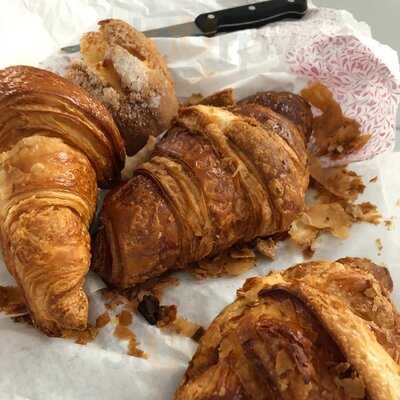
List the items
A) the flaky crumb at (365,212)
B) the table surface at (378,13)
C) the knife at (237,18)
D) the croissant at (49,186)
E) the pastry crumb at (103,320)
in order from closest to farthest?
1. the croissant at (49,186)
2. the pastry crumb at (103,320)
3. the flaky crumb at (365,212)
4. the knife at (237,18)
5. the table surface at (378,13)

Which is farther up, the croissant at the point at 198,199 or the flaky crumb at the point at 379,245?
the croissant at the point at 198,199

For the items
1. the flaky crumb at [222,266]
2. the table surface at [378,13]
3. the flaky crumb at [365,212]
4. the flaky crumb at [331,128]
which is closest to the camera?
the flaky crumb at [222,266]

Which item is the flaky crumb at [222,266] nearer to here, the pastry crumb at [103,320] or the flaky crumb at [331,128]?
the pastry crumb at [103,320]

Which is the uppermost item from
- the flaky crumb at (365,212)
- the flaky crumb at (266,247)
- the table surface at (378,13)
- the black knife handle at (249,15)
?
the black knife handle at (249,15)

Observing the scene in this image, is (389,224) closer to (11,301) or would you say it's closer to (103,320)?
(103,320)

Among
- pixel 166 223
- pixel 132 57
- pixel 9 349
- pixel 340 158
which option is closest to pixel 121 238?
pixel 166 223

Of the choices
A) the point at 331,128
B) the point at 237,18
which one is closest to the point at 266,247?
the point at 331,128

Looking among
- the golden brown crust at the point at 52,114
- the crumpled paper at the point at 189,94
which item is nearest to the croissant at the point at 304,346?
the crumpled paper at the point at 189,94

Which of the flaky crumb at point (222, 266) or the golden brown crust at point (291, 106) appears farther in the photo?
the golden brown crust at point (291, 106)
